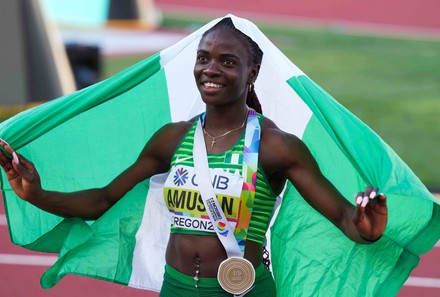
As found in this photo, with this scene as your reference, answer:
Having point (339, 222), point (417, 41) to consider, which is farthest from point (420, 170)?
point (417, 41)

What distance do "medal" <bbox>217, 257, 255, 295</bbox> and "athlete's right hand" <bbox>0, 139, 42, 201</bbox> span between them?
93 centimetres

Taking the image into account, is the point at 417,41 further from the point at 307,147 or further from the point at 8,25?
the point at 307,147

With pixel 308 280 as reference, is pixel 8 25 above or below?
above

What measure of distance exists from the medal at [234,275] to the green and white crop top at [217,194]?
5.2 inches

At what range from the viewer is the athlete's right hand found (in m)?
5.01

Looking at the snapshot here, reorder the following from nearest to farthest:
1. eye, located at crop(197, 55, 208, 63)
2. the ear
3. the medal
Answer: the medal
eye, located at crop(197, 55, 208, 63)
the ear

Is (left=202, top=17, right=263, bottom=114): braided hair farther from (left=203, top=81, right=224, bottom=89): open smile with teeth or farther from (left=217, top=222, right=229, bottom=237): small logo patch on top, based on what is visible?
(left=217, top=222, right=229, bottom=237): small logo patch on top

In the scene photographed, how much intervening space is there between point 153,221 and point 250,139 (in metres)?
0.86

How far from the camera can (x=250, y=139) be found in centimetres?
477

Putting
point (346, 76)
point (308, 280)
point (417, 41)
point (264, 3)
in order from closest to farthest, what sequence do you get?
point (308, 280) → point (346, 76) → point (417, 41) → point (264, 3)

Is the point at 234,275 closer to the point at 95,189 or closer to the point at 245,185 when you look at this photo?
the point at 245,185

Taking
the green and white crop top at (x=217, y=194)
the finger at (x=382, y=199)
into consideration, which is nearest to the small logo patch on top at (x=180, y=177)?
the green and white crop top at (x=217, y=194)

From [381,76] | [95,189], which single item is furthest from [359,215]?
[381,76]

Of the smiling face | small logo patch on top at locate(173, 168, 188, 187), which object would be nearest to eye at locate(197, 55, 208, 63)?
the smiling face
